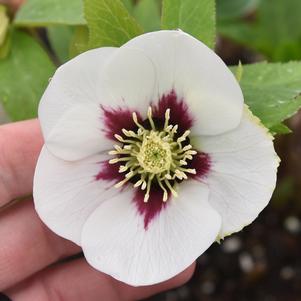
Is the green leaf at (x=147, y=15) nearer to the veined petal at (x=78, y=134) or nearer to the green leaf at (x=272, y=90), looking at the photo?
the green leaf at (x=272, y=90)

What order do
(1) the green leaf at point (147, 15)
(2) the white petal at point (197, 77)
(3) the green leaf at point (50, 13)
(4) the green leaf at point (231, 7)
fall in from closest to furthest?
(2) the white petal at point (197, 77), (3) the green leaf at point (50, 13), (1) the green leaf at point (147, 15), (4) the green leaf at point (231, 7)

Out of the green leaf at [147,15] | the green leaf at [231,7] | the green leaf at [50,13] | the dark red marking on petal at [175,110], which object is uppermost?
the green leaf at [50,13]

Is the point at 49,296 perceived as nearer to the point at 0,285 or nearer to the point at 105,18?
the point at 0,285

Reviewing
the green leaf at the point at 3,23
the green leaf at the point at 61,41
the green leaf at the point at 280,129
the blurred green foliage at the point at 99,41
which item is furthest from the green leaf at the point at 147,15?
the green leaf at the point at 280,129

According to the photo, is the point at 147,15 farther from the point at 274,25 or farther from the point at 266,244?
the point at 266,244

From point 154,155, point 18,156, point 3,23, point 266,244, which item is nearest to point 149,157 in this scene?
point 154,155

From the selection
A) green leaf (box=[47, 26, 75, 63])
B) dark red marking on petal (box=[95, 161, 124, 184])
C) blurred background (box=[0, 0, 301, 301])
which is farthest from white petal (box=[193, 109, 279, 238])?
blurred background (box=[0, 0, 301, 301])
